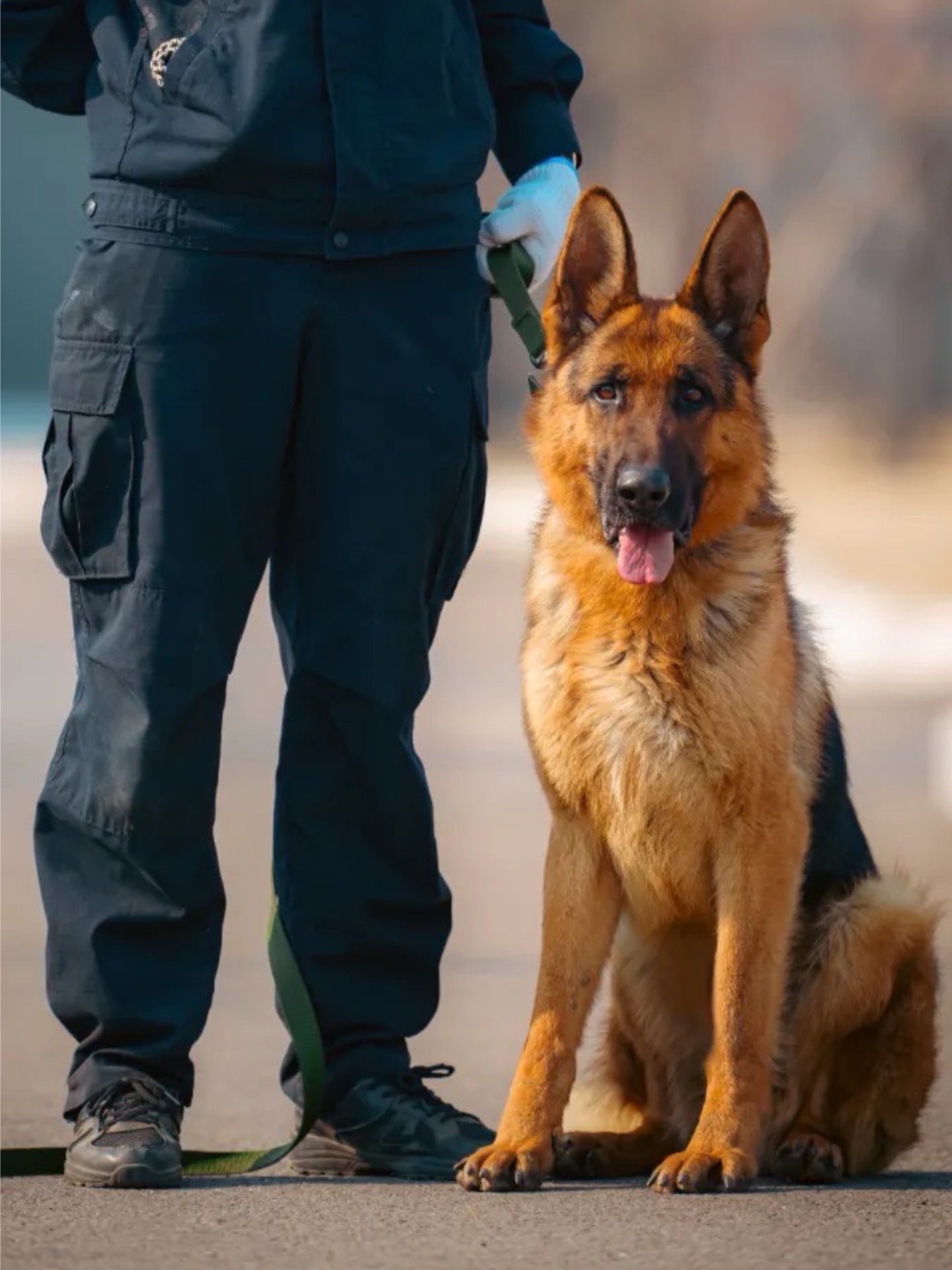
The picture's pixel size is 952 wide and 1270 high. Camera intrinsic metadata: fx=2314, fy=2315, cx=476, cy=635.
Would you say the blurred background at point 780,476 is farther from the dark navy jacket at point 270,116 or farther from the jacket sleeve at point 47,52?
the jacket sleeve at point 47,52

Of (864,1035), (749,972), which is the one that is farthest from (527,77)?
(864,1035)

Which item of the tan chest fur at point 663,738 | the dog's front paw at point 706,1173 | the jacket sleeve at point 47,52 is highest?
the jacket sleeve at point 47,52

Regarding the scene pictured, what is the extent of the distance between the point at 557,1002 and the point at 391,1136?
0.43 meters

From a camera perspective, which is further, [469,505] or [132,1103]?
[469,505]

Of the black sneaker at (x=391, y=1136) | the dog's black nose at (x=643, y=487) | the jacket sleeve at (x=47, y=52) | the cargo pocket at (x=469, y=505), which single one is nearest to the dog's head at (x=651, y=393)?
the dog's black nose at (x=643, y=487)

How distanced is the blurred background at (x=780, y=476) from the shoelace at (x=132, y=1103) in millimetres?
609

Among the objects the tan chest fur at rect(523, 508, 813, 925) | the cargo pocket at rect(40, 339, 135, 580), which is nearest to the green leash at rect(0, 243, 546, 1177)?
the tan chest fur at rect(523, 508, 813, 925)

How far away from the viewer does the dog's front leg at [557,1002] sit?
3959 millimetres

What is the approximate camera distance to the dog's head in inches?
163

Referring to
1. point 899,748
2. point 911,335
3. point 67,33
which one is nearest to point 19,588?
point 899,748

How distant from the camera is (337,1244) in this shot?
12.0 feet

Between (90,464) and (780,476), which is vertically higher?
(780,476)

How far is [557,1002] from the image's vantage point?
13.4 ft

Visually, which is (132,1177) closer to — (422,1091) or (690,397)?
(422,1091)
